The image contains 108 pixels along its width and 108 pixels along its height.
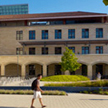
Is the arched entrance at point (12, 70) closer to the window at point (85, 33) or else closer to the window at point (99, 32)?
the window at point (85, 33)

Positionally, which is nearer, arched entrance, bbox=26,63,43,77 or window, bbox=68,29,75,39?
window, bbox=68,29,75,39

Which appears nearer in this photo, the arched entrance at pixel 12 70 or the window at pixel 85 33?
the window at pixel 85 33

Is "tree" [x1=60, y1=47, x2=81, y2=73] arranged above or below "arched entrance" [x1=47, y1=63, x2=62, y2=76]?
above

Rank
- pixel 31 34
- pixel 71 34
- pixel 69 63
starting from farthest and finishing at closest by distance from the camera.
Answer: pixel 31 34
pixel 71 34
pixel 69 63

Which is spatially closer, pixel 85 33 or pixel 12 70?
pixel 85 33

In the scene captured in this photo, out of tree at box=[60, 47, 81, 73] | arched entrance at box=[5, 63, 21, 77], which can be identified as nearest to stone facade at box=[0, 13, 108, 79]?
arched entrance at box=[5, 63, 21, 77]

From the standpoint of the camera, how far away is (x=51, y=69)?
3809 centimetres

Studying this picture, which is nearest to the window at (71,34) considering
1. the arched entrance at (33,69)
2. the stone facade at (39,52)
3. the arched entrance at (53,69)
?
the stone facade at (39,52)

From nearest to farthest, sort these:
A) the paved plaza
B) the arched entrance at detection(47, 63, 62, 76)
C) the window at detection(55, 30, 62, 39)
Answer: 1. the paved plaza
2. the window at detection(55, 30, 62, 39)
3. the arched entrance at detection(47, 63, 62, 76)

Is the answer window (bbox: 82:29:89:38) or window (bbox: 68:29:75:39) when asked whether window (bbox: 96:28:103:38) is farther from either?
window (bbox: 68:29:75:39)

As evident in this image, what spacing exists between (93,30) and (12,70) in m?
19.3

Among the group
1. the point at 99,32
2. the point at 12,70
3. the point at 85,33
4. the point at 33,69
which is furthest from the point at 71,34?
the point at 12,70

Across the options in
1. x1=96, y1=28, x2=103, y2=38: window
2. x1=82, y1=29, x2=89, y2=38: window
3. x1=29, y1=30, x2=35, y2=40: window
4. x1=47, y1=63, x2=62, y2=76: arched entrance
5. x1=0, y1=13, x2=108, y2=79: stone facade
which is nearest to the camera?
x1=0, y1=13, x2=108, y2=79: stone facade

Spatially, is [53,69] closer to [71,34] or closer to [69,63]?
[71,34]
